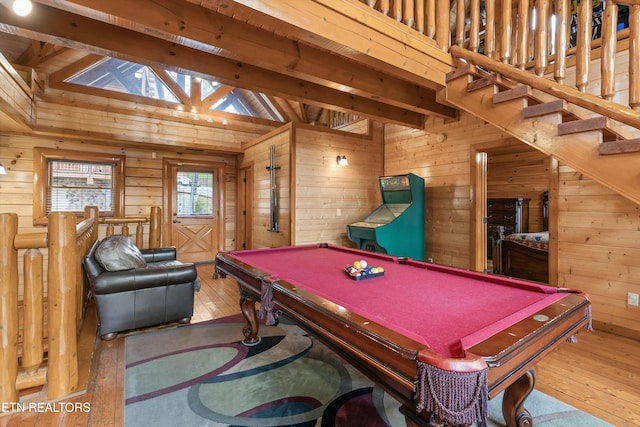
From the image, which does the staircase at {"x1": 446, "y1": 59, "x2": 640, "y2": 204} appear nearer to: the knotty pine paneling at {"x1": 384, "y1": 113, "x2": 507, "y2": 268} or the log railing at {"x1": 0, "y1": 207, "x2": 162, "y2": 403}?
the knotty pine paneling at {"x1": 384, "y1": 113, "x2": 507, "y2": 268}

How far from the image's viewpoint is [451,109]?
4145 millimetres

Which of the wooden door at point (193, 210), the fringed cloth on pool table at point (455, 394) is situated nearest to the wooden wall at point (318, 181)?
the wooden door at point (193, 210)

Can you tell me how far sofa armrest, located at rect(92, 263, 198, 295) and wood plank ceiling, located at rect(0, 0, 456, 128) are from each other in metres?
1.86

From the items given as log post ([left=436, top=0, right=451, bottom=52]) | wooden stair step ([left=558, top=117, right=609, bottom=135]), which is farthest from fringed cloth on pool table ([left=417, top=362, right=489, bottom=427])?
log post ([left=436, top=0, right=451, bottom=52])

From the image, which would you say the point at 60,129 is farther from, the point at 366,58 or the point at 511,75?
the point at 511,75

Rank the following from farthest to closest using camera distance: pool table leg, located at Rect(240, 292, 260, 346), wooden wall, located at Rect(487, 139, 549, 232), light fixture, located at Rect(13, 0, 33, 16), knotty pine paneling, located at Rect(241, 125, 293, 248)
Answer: wooden wall, located at Rect(487, 139, 549, 232), knotty pine paneling, located at Rect(241, 125, 293, 248), pool table leg, located at Rect(240, 292, 260, 346), light fixture, located at Rect(13, 0, 33, 16)

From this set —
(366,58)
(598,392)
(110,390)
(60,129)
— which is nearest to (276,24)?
(366,58)

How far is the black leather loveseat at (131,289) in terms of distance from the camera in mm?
2701

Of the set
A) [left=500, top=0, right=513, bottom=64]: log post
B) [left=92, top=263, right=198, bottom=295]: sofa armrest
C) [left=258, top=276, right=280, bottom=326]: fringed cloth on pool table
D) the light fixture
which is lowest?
[left=92, top=263, right=198, bottom=295]: sofa armrest

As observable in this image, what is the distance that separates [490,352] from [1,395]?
2.50 m

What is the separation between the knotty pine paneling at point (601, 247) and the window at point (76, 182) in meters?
6.77

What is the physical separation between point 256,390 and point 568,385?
2.13 meters

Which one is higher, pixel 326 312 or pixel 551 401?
pixel 326 312

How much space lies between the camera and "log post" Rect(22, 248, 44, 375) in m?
1.78
